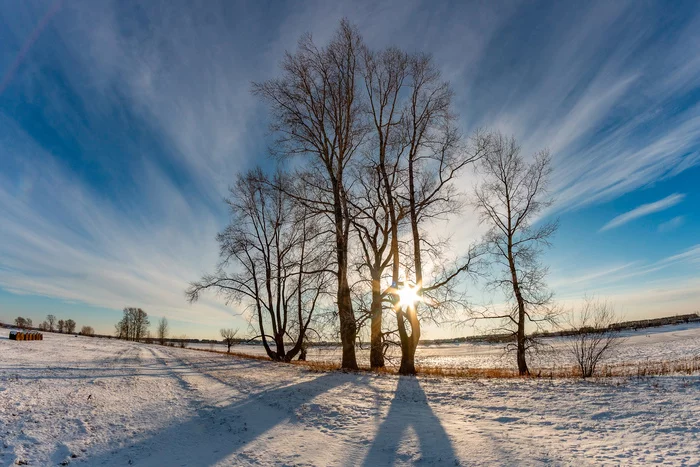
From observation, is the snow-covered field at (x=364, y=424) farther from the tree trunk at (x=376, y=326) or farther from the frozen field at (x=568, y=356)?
the frozen field at (x=568, y=356)

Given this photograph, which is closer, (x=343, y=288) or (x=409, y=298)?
(x=409, y=298)

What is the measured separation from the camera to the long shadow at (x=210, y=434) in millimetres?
5617

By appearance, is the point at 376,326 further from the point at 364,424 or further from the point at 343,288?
the point at 364,424

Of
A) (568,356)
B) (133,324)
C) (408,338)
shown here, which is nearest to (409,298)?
(408,338)

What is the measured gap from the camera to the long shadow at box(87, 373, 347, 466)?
18.4 feet

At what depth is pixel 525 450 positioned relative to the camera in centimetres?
516

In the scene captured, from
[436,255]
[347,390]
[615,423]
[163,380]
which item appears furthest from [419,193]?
[163,380]

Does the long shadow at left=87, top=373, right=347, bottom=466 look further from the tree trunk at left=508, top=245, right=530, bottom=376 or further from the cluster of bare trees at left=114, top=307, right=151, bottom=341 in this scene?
the cluster of bare trees at left=114, top=307, right=151, bottom=341

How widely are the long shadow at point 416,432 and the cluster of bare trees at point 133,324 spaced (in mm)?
133712

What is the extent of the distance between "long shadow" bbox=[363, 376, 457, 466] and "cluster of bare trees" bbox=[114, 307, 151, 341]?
13371 centimetres

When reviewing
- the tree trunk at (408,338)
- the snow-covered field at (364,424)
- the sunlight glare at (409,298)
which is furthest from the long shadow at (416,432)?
the sunlight glare at (409,298)

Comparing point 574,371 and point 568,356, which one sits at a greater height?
point 574,371

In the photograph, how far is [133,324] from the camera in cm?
11931

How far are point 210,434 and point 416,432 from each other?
3.82 meters
